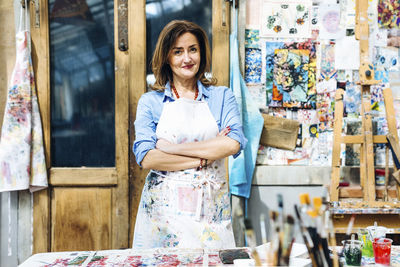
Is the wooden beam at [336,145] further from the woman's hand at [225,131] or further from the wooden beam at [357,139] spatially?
the woman's hand at [225,131]

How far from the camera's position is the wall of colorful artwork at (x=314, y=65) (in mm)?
2953

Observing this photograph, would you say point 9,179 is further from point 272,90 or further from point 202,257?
point 272,90

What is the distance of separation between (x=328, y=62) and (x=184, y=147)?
162cm

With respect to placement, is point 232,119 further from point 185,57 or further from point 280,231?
point 280,231

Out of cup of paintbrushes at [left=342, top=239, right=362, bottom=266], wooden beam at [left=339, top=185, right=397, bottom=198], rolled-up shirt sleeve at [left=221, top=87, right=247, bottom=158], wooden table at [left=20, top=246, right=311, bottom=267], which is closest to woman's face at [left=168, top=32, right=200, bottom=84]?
rolled-up shirt sleeve at [left=221, top=87, right=247, bottom=158]

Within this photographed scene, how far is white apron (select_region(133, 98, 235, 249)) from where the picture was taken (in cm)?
196

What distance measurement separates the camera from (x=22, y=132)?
2805mm

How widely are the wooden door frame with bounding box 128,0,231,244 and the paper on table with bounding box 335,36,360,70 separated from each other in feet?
3.04

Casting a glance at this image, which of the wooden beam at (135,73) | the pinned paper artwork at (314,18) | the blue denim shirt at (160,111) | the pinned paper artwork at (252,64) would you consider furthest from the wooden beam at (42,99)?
the pinned paper artwork at (314,18)

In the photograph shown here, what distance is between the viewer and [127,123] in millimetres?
2926

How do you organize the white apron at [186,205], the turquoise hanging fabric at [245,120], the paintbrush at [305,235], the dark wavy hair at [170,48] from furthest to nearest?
the turquoise hanging fabric at [245,120] → the dark wavy hair at [170,48] → the white apron at [186,205] → the paintbrush at [305,235]

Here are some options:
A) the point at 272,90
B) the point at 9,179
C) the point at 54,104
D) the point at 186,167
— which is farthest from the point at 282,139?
the point at 9,179

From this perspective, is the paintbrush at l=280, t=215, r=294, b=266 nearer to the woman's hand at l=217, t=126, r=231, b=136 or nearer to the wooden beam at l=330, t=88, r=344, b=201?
the woman's hand at l=217, t=126, r=231, b=136

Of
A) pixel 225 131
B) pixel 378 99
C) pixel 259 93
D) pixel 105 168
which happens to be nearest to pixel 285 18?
pixel 259 93
